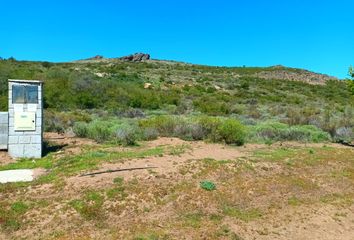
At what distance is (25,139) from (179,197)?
6.13 meters

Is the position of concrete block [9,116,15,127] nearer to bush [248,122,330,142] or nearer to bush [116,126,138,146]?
bush [116,126,138,146]

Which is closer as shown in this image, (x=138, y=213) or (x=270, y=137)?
(x=138, y=213)

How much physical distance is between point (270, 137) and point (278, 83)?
44.6 meters

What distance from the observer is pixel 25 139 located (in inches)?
506

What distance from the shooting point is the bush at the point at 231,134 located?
15.7 m

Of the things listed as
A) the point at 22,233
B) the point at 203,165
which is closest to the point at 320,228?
the point at 203,165

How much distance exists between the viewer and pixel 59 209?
26.6ft

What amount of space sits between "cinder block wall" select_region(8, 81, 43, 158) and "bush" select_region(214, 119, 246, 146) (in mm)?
6507

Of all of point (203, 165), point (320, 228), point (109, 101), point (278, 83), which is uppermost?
point (278, 83)

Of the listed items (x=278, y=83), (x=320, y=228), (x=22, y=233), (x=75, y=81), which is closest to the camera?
(x=22, y=233)

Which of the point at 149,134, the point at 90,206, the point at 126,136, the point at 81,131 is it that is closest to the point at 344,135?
the point at 149,134

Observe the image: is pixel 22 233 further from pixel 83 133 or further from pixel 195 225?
pixel 83 133

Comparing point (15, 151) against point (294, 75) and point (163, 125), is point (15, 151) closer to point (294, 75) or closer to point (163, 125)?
point (163, 125)

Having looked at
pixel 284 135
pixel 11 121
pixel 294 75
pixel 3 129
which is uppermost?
pixel 294 75
